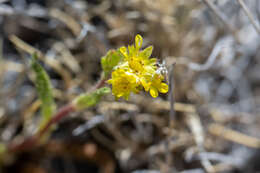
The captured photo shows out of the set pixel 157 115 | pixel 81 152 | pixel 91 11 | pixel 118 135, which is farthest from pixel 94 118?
pixel 91 11

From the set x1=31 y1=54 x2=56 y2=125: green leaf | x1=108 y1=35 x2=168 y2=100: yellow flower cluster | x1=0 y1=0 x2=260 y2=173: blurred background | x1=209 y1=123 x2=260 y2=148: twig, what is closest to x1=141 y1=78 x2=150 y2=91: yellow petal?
x1=108 y1=35 x2=168 y2=100: yellow flower cluster

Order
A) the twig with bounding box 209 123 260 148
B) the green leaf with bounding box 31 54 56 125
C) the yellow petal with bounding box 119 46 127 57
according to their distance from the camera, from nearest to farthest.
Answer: the yellow petal with bounding box 119 46 127 57
the green leaf with bounding box 31 54 56 125
the twig with bounding box 209 123 260 148

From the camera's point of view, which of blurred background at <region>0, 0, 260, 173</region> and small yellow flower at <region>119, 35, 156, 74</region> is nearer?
small yellow flower at <region>119, 35, 156, 74</region>

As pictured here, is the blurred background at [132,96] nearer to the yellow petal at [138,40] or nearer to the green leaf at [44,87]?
the green leaf at [44,87]

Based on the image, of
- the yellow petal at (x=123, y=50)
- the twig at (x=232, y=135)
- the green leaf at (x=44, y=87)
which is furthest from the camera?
the twig at (x=232, y=135)

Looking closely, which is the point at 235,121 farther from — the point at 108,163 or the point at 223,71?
the point at 108,163

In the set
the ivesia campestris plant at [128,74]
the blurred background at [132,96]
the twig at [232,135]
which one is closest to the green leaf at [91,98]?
the ivesia campestris plant at [128,74]

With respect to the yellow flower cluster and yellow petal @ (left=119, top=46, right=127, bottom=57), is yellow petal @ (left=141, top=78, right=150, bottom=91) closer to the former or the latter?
A: the yellow flower cluster

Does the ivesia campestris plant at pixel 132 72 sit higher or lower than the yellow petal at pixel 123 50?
lower

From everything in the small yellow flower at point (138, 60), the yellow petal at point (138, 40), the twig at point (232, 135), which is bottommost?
the twig at point (232, 135)
